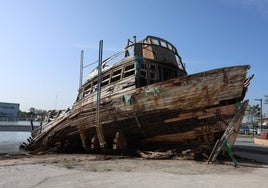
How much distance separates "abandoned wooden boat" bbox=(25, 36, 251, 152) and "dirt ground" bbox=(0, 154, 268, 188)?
1787 mm

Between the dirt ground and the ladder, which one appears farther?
the ladder

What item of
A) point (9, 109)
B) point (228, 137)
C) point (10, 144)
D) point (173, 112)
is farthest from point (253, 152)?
point (9, 109)

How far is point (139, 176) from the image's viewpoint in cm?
894

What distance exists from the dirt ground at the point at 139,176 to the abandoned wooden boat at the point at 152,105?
179 cm

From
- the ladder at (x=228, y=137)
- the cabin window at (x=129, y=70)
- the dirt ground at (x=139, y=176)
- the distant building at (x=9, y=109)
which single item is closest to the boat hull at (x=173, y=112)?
the ladder at (x=228, y=137)

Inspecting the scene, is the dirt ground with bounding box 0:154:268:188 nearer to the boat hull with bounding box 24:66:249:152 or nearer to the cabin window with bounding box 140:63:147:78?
the boat hull with bounding box 24:66:249:152

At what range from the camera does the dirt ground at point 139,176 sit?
7887 millimetres

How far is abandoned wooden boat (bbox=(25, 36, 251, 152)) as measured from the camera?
12258 mm

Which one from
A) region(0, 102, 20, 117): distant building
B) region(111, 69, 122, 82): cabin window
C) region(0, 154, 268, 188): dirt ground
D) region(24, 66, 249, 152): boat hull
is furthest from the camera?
region(0, 102, 20, 117): distant building

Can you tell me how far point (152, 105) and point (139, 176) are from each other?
477 centimetres

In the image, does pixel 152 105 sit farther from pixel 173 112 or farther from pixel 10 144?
pixel 10 144

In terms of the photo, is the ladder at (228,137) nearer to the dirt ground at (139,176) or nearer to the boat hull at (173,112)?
the boat hull at (173,112)

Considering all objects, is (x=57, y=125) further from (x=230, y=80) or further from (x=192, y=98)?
(x=230, y=80)

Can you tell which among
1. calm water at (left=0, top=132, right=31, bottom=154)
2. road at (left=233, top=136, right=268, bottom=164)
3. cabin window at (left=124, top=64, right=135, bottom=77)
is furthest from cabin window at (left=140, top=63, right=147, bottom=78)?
calm water at (left=0, top=132, right=31, bottom=154)
